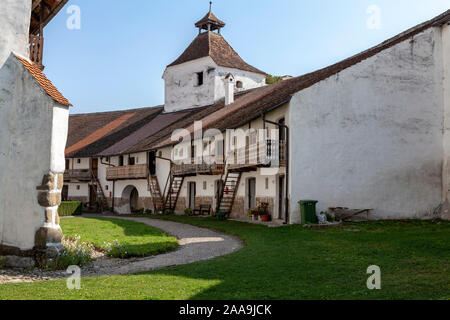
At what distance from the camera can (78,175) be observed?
41.8 meters

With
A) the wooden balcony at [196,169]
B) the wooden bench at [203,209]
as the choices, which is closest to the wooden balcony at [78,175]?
the wooden balcony at [196,169]

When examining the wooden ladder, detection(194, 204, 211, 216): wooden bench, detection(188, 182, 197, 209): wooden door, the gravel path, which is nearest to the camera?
the gravel path

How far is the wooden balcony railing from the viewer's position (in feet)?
39.6

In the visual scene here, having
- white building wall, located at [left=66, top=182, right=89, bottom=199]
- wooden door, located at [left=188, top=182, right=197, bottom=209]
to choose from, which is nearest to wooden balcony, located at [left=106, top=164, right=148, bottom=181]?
white building wall, located at [left=66, top=182, right=89, bottom=199]

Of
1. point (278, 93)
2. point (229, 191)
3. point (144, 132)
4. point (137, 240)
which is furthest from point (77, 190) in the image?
point (137, 240)

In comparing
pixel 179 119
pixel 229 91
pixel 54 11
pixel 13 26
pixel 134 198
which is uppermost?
pixel 229 91

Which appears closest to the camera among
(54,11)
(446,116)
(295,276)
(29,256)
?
(295,276)

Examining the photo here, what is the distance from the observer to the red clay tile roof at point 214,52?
130ft

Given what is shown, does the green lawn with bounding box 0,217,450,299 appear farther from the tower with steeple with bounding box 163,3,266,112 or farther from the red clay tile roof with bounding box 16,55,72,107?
the tower with steeple with bounding box 163,3,266,112

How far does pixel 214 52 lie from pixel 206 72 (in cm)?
203

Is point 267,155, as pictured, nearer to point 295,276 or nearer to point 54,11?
point 54,11

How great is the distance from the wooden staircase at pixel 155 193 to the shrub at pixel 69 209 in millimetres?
5311

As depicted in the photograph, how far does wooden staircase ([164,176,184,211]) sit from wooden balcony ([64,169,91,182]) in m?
12.4

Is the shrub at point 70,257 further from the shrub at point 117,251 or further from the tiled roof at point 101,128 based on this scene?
the tiled roof at point 101,128
